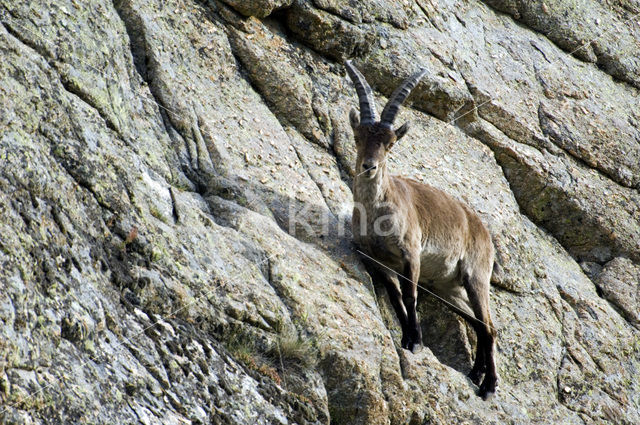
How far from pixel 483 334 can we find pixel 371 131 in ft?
9.44

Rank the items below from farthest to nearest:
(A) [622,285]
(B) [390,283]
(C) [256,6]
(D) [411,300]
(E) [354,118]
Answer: (A) [622,285] → (C) [256,6] → (E) [354,118] → (B) [390,283] → (D) [411,300]

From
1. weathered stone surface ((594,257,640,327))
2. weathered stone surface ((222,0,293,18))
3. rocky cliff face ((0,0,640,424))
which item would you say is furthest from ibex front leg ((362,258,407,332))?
weathered stone surface ((594,257,640,327))

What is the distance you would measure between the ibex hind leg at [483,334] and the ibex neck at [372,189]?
1706 millimetres

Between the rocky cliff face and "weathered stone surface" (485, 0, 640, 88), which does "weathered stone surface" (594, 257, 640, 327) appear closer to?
the rocky cliff face

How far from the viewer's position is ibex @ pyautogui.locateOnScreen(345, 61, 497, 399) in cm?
895

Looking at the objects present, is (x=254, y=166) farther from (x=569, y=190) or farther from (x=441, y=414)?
(x=569, y=190)

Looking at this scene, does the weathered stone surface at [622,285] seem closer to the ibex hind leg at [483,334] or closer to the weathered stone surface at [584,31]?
the ibex hind leg at [483,334]

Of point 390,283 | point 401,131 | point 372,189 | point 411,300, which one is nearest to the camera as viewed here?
point 411,300

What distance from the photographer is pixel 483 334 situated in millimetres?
9406

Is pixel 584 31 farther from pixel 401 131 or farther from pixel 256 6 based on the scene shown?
pixel 256 6

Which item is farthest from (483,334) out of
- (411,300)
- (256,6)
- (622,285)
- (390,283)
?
(256,6)

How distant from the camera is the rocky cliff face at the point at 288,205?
5.32 metres

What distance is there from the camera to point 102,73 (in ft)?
24.7

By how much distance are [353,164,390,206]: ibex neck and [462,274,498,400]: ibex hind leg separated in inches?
67.1
